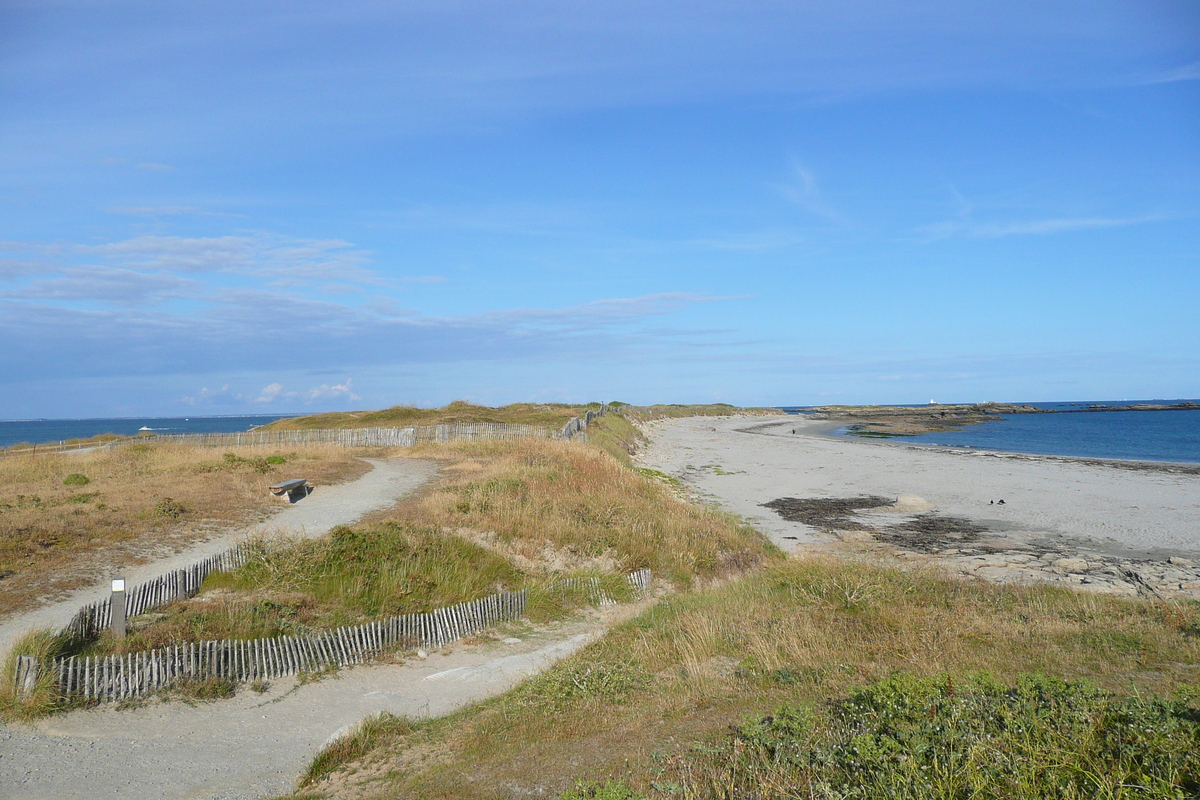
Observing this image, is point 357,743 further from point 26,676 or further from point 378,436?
point 378,436

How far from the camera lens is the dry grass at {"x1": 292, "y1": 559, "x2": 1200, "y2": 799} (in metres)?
6.36

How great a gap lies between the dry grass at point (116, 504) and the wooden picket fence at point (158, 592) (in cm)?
210

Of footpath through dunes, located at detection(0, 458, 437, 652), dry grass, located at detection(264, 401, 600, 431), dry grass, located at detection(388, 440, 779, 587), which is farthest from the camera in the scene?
dry grass, located at detection(264, 401, 600, 431)

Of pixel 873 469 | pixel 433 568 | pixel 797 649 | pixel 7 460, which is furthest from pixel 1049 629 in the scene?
pixel 7 460

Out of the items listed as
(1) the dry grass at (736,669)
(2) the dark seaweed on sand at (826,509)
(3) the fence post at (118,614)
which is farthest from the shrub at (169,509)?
(2) the dark seaweed on sand at (826,509)

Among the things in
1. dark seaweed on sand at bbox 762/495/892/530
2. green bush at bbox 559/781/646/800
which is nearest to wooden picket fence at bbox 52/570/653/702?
green bush at bbox 559/781/646/800

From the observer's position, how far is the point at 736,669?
838 cm

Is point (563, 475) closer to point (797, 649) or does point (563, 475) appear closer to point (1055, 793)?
point (797, 649)

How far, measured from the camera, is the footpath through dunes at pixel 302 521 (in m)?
10.6

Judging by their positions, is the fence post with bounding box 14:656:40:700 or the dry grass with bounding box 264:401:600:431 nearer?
the fence post with bounding box 14:656:40:700

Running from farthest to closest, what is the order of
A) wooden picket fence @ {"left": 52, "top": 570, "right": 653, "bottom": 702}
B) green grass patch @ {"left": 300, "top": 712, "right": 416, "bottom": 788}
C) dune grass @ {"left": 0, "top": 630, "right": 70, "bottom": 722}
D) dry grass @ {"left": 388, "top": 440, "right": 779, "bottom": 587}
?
dry grass @ {"left": 388, "top": 440, "right": 779, "bottom": 587} < wooden picket fence @ {"left": 52, "top": 570, "right": 653, "bottom": 702} < dune grass @ {"left": 0, "top": 630, "right": 70, "bottom": 722} < green grass patch @ {"left": 300, "top": 712, "right": 416, "bottom": 788}

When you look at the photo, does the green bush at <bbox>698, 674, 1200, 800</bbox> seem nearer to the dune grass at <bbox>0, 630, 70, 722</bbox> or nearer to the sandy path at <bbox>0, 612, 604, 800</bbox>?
the sandy path at <bbox>0, 612, 604, 800</bbox>

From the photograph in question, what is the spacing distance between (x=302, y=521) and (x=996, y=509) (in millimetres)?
25354

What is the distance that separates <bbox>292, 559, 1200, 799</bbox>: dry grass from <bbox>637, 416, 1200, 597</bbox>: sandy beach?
658 centimetres
